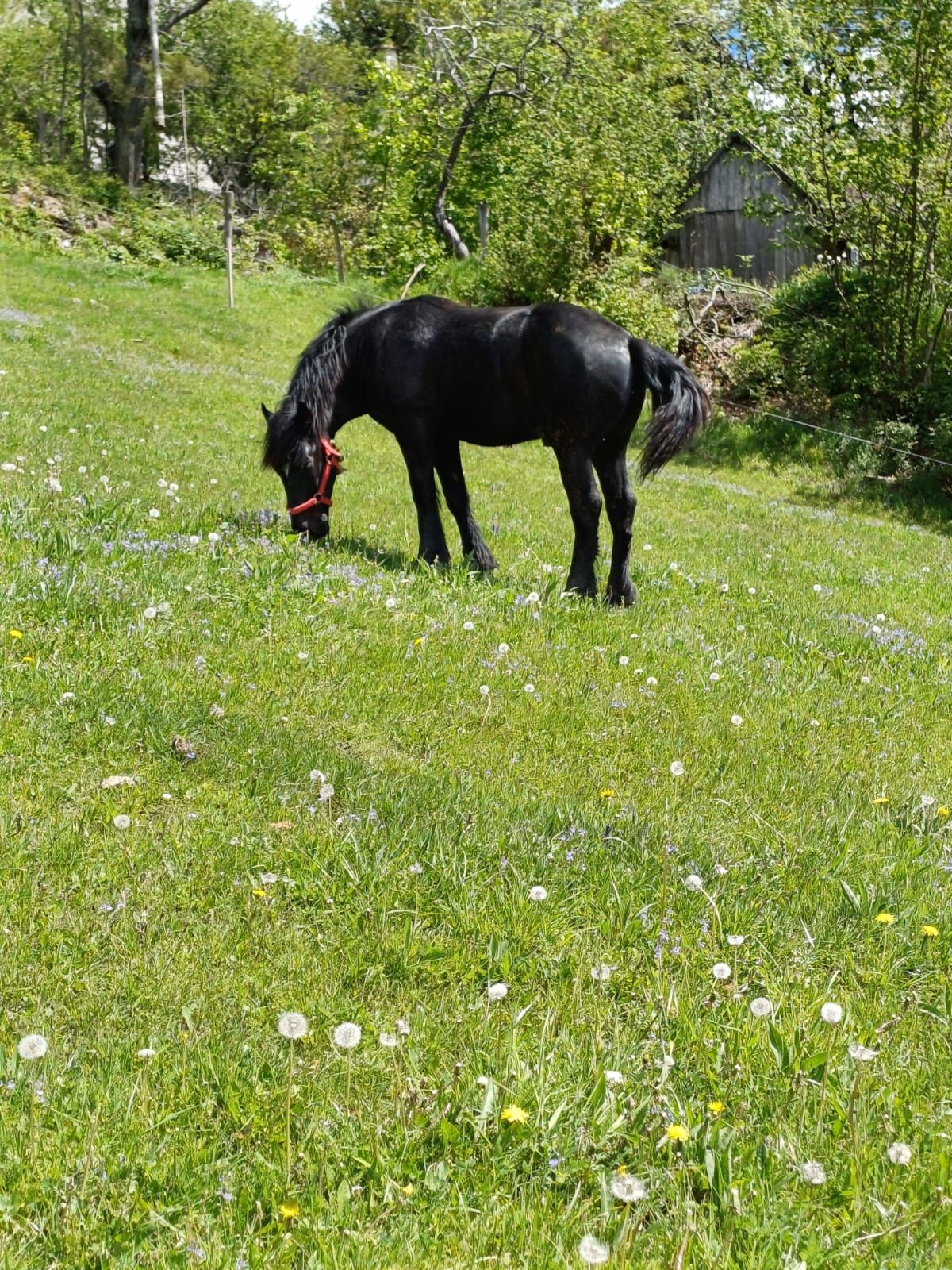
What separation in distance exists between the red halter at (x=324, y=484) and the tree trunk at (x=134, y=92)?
3096 centimetres

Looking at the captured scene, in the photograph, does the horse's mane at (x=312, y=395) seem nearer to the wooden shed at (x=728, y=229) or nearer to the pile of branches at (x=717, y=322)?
the pile of branches at (x=717, y=322)

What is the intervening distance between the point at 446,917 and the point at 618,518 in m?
5.58

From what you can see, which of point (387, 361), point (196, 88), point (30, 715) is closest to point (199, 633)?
point (30, 715)

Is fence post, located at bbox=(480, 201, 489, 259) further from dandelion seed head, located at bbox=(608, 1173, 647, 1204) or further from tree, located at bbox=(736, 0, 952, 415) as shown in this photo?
dandelion seed head, located at bbox=(608, 1173, 647, 1204)

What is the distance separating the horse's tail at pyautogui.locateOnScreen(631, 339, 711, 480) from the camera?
8.19 metres

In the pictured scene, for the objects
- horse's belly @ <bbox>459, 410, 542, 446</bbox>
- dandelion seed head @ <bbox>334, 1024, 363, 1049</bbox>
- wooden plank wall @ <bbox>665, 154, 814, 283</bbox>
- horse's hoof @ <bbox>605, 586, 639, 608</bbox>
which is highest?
wooden plank wall @ <bbox>665, 154, 814, 283</bbox>

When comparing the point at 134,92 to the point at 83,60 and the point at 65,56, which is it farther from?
the point at 65,56

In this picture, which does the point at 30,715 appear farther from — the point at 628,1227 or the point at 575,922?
the point at 628,1227

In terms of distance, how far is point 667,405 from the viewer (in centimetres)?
826

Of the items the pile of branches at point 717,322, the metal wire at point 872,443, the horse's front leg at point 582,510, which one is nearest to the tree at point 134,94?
the pile of branches at point 717,322

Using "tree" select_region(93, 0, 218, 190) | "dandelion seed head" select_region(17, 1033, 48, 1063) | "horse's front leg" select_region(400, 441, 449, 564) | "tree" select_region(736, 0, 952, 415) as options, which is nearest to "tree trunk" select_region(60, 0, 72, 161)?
"tree" select_region(93, 0, 218, 190)

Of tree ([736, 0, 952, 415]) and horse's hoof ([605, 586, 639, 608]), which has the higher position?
tree ([736, 0, 952, 415])

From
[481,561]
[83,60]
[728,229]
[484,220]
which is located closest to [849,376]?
[728,229]

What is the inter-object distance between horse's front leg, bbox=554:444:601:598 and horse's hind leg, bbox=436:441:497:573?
3.00 feet
